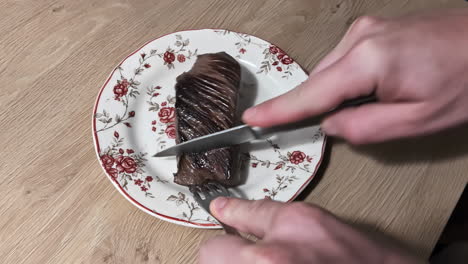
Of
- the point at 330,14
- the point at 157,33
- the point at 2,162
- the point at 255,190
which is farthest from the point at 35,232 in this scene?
the point at 330,14

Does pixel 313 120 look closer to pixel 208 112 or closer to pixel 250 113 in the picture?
pixel 250 113

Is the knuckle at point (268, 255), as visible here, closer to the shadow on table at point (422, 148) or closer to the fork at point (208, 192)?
the fork at point (208, 192)

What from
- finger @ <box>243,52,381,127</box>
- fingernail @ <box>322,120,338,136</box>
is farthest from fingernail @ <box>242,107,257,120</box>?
fingernail @ <box>322,120,338,136</box>

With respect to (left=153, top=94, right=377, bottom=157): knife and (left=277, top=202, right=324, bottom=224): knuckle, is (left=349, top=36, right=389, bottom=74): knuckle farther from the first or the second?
(left=277, top=202, right=324, bottom=224): knuckle

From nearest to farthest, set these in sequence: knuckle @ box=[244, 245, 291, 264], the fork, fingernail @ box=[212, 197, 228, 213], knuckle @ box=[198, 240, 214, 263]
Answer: knuckle @ box=[244, 245, 291, 264], knuckle @ box=[198, 240, 214, 263], fingernail @ box=[212, 197, 228, 213], the fork

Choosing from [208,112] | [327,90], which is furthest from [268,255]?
[208,112]
